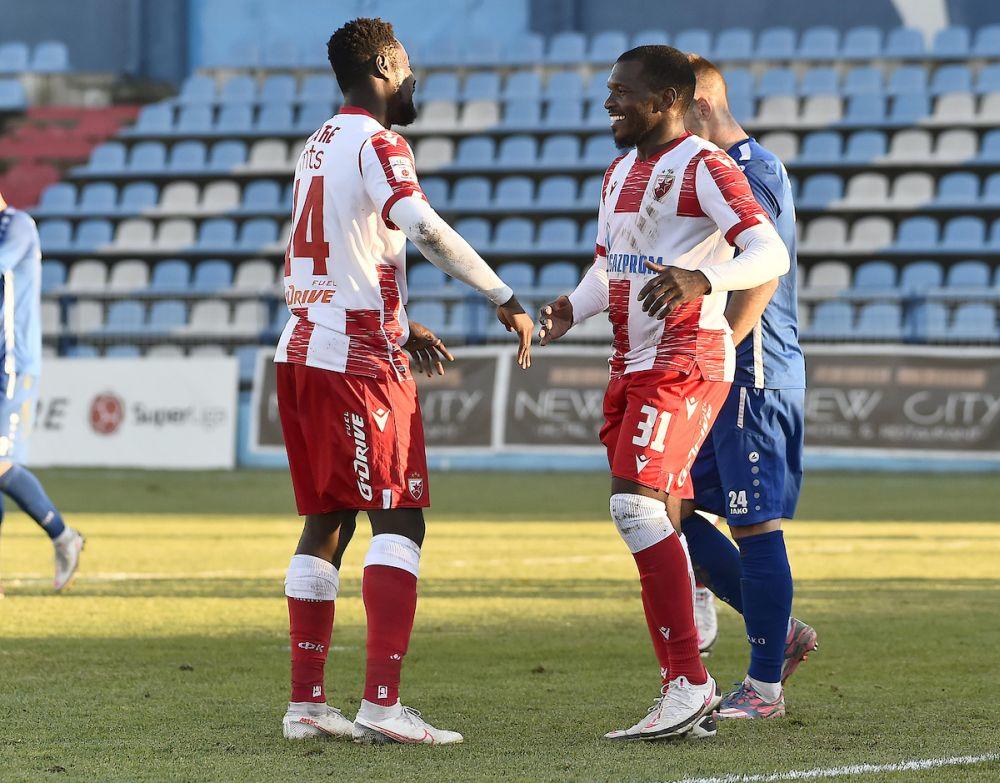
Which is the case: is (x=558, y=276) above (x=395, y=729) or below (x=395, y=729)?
above

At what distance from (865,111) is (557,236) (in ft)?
17.9

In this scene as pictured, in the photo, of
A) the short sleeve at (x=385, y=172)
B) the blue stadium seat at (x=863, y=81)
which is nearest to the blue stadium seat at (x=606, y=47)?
the blue stadium seat at (x=863, y=81)

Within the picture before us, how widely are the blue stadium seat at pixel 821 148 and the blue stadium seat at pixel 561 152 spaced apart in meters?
3.53

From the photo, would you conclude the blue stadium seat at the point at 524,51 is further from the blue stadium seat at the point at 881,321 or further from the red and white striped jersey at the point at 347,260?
the red and white striped jersey at the point at 347,260

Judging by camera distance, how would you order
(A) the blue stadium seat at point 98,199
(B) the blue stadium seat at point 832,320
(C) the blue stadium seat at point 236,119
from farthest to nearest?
(C) the blue stadium seat at point 236,119
(A) the blue stadium seat at point 98,199
(B) the blue stadium seat at point 832,320

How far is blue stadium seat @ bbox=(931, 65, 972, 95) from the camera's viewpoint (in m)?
24.9

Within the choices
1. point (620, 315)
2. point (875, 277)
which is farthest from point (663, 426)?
point (875, 277)

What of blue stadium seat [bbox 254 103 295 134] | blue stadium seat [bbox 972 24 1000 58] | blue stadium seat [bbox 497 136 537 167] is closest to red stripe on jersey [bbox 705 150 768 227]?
blue stadium seat [bbox 497 136 537 167]

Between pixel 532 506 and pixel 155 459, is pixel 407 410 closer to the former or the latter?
pixel 532 506

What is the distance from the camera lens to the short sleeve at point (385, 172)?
14.0 feet

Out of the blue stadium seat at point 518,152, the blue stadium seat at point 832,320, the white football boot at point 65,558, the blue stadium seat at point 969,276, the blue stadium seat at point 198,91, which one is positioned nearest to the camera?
the white football boot at point 65,558

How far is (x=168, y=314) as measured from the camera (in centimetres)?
2122

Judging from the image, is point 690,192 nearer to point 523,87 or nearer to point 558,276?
point 558,276

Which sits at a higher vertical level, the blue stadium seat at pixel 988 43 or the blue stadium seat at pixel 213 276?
the blue stadium seat at pixel 988 43
